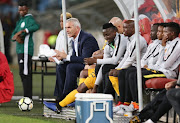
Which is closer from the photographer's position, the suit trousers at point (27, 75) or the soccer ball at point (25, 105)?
the soccer ball at point (25, 105)

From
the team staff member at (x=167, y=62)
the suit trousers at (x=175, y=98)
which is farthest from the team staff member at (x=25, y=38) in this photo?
the suit trousers at (x=175, y=98)

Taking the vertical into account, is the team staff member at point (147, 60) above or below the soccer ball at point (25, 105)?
above

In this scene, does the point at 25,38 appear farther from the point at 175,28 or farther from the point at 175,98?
the point at 175,98

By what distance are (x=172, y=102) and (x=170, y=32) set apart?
4.93ft

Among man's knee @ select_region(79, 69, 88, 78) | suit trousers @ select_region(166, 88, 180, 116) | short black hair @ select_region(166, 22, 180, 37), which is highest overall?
short black hair @ select_region(166, 22, 180, 37)

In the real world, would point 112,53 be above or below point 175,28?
below

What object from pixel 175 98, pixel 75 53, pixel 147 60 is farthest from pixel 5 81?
pixel 175 98

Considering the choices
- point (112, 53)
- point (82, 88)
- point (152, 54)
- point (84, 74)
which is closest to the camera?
point (152, 54)

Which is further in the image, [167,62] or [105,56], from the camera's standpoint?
[105,56]

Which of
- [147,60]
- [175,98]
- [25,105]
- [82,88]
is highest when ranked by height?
[147,60]

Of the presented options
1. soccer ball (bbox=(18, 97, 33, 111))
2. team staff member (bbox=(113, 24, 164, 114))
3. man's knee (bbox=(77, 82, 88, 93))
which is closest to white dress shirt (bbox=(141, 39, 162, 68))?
team staff member (bbox=(113, 24, 164, 114))

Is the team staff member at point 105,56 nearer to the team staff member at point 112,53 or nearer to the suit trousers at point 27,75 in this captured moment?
the team staff member at point 112,53

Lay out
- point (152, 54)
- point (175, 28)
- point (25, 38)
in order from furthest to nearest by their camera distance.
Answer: point (25, 38) < point (152, 54) < point (175, 28)

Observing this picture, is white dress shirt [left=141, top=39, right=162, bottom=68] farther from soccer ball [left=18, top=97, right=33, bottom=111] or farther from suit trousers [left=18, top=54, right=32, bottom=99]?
suit trousers [left=18, top=54, right=32, bottom=99]
